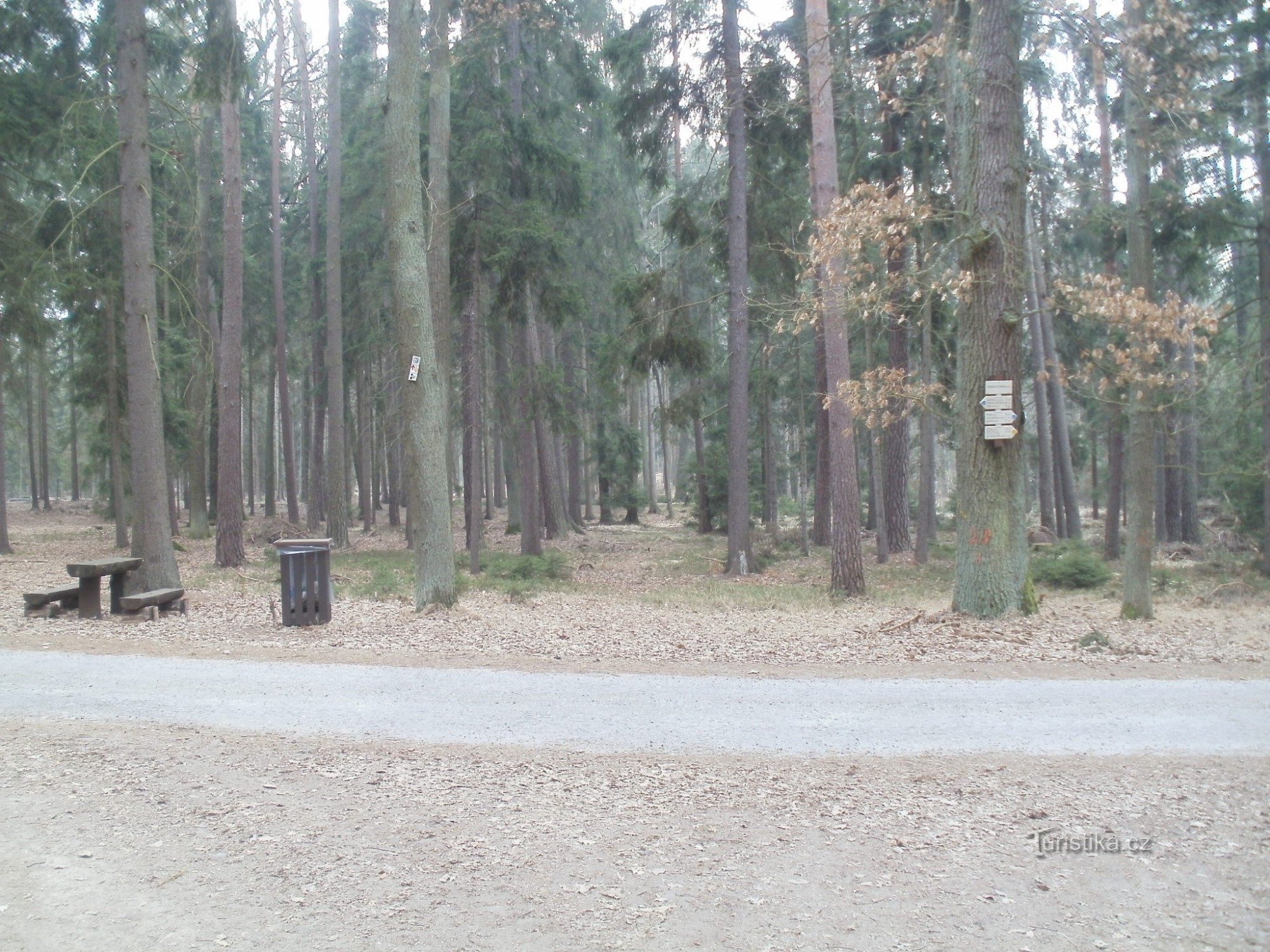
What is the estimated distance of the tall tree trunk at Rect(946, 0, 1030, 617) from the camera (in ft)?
37.0

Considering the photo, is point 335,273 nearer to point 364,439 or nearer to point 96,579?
point 364,439

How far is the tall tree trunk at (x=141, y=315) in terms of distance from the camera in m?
13.5

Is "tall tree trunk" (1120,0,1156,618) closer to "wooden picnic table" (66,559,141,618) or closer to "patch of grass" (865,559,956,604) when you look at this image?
"patch of grass" (865,559,956,604)

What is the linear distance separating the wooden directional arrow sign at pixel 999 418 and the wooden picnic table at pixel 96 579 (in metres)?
10.8

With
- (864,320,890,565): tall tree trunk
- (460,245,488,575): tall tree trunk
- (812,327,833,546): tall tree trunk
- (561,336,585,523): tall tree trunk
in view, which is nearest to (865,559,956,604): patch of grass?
(864,320,890,565): tall tree trunk

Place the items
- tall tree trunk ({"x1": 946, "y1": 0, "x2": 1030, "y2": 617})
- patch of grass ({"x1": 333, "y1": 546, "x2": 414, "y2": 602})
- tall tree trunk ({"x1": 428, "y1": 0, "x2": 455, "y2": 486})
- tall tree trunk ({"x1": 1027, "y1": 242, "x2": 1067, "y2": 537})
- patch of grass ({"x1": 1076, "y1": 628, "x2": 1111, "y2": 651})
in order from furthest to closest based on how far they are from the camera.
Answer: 1. tall tree trunk ({"x1": 1027, "y1": 242, "x2": 1067, "y2": 537})
2. tall tree trunk ({"x1": 428, "y1": 0, "x2": 455, "y2": 486})
3. patch of grass ({"x1": 333, "y1": 546, "x2": 414, "y2": 602})
4. tall tree trunk ({"x1": 946, "y1": 0, "x2": 1030, "y2": 617})
5. patch of grass ({"x1": 1076, "y1": 628, "x2": 1111, "y2": 651})

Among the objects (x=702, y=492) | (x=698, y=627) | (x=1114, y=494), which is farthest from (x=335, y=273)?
(x=1114, y=494)

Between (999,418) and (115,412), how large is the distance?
1857 centimetres

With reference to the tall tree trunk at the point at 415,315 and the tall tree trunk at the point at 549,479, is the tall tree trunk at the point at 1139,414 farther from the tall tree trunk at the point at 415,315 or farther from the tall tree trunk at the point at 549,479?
the tall tree trunk at the point at 549,479

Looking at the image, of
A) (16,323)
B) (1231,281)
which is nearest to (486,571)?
(16,323)

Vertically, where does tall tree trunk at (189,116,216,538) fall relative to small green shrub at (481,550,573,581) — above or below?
above

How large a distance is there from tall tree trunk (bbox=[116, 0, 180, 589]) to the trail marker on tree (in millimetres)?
11022

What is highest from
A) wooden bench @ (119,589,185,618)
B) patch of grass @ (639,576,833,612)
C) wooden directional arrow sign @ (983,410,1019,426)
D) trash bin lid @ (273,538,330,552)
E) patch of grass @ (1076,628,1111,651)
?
wooden directional arrow sign @ (983,410,1019,426)

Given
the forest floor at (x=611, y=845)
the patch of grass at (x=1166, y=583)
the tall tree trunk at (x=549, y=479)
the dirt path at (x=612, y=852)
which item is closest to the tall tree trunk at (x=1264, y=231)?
the patch of grass at (x=1166, y=583)
